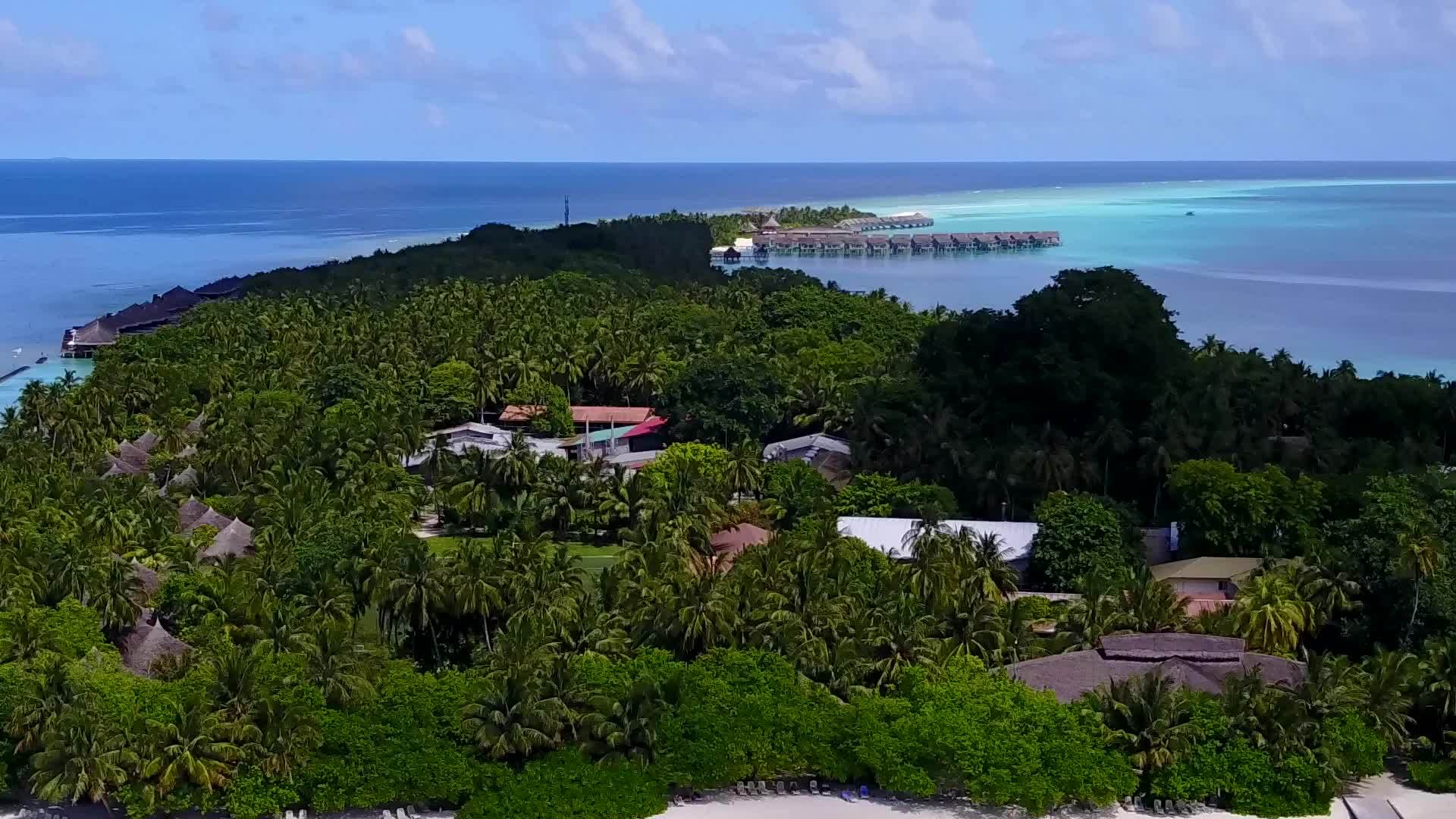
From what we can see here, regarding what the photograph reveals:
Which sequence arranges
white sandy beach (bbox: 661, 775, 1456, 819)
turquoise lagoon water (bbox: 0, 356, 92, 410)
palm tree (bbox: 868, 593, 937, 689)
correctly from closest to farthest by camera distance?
1. white sandy beach (bbox: 661, 775, 1456, 819)
2. palm tree (bbox: 868, 593, 937, 689)
3. turquoise lagoon water (bbox: 0, 356, 92, 410)

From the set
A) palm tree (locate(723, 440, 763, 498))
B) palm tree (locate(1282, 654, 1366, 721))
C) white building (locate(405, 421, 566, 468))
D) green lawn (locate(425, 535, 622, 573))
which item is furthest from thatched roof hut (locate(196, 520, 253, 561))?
palm tree (locate(1282, 654, 1366, 721))

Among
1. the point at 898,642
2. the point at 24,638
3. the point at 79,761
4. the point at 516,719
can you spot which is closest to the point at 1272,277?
the point at 898,642

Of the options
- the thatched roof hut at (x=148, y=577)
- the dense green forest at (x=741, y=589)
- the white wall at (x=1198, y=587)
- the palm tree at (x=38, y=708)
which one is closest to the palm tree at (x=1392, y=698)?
the dense green forest at (x=741, y=589)

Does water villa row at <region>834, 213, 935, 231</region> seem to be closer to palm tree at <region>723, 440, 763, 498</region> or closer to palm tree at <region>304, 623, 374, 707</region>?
palm tree at <region>723, 440, 763, 498</region>

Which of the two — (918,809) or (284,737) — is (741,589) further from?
(284,737)

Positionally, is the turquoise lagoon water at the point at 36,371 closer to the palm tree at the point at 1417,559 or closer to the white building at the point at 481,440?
the white building at the point at 481,440

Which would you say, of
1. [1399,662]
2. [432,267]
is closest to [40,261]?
[432,267]
